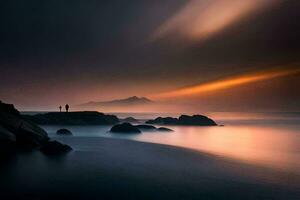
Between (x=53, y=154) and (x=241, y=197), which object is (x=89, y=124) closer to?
(x=53, y=154)

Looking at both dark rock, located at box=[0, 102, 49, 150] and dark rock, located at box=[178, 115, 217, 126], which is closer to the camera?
dark rock, located at box=[0, 102, 49, 150]

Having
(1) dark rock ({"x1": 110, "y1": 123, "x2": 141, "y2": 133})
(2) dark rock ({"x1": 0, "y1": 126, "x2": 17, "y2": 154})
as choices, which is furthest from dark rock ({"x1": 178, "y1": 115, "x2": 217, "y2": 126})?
(2) dark rock ({"x1": 0, "y1": 126, "x2": 17, "y2": 154})

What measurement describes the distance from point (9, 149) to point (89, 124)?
9505 centimetres

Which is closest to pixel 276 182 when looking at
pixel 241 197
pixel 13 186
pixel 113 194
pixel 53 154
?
pixel 241 197

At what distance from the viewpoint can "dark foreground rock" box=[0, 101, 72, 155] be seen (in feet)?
127

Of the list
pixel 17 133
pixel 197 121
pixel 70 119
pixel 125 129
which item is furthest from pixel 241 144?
pixel 70 119

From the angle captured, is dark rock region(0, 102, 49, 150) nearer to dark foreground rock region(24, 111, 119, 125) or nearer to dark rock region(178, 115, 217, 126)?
dark foreground rock region(24, 111, 119, 125)

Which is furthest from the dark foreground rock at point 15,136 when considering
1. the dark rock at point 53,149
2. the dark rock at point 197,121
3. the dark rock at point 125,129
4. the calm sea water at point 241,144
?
the dark rock at point 197,121

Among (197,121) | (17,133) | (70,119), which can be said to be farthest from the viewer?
(197,121)

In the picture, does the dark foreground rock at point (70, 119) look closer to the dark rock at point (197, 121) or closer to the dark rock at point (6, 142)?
the dark rock at point (197, 121)

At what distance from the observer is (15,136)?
4188 centimetres

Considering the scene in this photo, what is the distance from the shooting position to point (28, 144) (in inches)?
1674

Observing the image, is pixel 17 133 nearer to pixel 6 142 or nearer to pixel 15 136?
pixel 15 136

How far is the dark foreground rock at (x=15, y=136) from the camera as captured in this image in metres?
38.8
